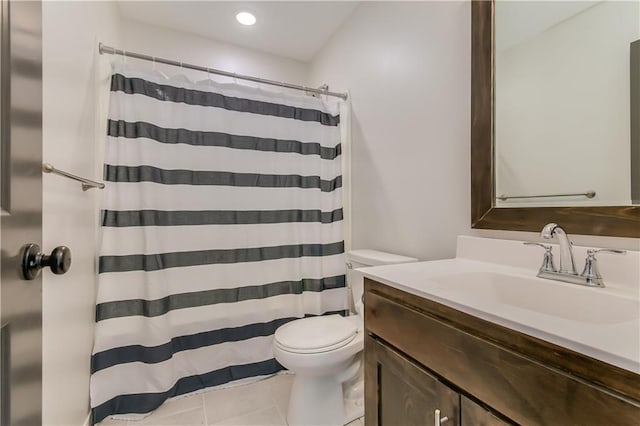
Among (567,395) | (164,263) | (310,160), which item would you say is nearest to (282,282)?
(164,263)

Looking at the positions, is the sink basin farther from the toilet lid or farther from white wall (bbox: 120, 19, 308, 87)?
white wall (bbox: 120, 19, 308, 87)

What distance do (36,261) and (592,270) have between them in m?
1.35

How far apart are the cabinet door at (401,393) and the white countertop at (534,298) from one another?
22 centimetres

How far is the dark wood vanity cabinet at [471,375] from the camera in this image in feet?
1.57

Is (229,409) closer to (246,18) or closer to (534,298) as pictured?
(534,298)

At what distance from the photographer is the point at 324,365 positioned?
52.3 inches

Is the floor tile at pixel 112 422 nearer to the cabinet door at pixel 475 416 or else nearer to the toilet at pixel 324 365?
the toilet at pixel 324 365

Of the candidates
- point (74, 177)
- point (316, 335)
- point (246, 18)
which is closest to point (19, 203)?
point (74, 177)

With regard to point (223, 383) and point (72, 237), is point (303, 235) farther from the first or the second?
point (72, 237)

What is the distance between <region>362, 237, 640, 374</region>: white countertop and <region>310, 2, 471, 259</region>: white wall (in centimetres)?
28

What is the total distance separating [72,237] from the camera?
122 centimetres

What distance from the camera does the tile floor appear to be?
4.89 feet

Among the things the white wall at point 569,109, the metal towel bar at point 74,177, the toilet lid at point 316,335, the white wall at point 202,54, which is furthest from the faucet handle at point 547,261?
the white wall at point 202,54

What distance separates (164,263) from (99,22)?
4.50 feet
